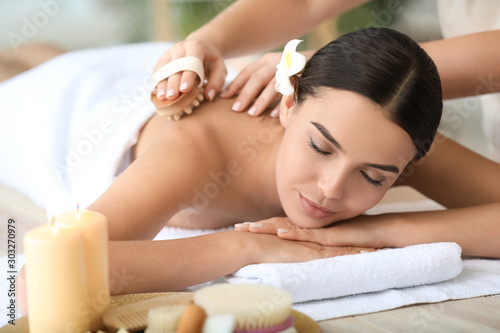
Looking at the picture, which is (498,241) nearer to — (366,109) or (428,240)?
(428,240)

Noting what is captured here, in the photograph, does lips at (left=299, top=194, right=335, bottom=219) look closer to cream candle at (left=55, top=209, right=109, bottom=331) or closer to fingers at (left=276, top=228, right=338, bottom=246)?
fingers at (left=276, top=228, right=338, bottom=246)

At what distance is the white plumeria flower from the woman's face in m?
0.06

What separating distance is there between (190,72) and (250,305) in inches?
30.1

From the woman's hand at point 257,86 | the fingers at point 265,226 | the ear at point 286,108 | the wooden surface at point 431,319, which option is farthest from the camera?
the woman's hand at point 257,86

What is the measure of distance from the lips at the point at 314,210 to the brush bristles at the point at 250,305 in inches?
17.0

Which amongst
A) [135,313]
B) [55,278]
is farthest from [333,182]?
[55,278]

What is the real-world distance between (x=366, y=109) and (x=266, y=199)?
49 cm

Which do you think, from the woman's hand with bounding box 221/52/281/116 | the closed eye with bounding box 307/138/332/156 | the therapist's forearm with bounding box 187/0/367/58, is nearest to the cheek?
the closed eye with bounding box 307/138/332/156

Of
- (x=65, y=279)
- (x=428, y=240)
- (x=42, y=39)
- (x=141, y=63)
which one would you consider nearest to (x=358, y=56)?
(x=428, y=240)

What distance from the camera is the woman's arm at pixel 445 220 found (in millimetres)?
1293

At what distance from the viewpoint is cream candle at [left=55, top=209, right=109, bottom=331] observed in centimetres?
83

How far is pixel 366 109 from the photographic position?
3.88 ft

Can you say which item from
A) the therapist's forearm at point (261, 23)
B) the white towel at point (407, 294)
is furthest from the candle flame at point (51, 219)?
the therapist's forearm at point (261, 23)

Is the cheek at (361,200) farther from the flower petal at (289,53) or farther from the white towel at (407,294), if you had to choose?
the flower petal at (289,53)
